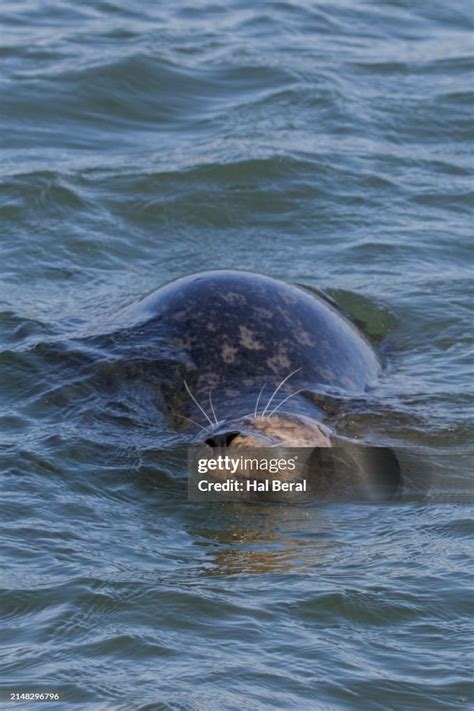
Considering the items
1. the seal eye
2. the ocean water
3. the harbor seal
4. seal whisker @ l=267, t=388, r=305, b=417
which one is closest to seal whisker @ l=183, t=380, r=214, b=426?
the harbor seal

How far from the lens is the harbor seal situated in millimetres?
6629

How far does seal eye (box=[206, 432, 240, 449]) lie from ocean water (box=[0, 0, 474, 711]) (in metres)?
0.31

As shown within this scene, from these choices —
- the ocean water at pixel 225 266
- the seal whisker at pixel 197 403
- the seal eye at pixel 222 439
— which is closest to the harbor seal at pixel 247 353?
the seal whisker at pixel 197 403

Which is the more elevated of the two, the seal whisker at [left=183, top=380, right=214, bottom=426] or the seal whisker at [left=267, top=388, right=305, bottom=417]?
the seal whisker at [left=267, top=388, right=305, bottom=417]

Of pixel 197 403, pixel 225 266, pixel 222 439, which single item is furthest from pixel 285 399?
pixel 225 266

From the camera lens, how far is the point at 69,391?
23.7ft

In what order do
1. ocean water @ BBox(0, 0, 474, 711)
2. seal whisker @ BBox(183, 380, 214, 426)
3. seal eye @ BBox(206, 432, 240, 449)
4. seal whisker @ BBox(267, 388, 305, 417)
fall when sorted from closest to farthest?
ocean water @ BBox(0, 0, 474, 711)
seal eye @ BBox(206, 432, 240, 449)
seal whisker @ BBox(267, 388, 305, 417)
seal whisker @ BBox(183, 380, 214, 426)

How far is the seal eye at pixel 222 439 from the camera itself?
5797 mm

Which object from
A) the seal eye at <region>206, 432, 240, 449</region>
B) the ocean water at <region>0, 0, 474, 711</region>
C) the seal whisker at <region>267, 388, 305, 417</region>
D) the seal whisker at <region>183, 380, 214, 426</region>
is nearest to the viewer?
the ocean water at <region>0, 0, 474, 711</region>

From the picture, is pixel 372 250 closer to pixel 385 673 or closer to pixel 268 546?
pixel 268 546

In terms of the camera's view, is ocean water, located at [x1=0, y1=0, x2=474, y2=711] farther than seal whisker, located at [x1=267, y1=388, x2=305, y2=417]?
No

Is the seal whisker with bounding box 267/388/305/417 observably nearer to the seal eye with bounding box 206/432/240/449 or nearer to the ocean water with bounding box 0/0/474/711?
the ocean water with bounding box 0/0/474/711

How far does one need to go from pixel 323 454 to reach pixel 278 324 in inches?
50.2

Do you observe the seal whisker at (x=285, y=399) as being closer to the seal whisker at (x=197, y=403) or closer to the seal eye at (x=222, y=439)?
the seal whisker at (x=197, y=403)
